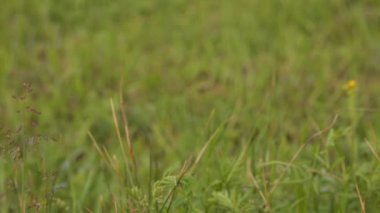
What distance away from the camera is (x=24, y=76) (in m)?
3.31

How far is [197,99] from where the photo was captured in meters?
3.19

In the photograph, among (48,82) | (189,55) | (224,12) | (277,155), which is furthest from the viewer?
(224,12)

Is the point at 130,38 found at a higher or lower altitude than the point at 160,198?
lower

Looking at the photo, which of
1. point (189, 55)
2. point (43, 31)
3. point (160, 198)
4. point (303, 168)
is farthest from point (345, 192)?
point (43, 31)

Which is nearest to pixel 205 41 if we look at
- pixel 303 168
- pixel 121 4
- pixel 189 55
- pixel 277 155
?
pixel 189 55

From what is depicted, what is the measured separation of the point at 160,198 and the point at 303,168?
20.2 inches

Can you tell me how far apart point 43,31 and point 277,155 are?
1862 millimetres

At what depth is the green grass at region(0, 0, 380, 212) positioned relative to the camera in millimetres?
2031

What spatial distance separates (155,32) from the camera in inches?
150

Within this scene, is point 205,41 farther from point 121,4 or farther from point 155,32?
point 121,4

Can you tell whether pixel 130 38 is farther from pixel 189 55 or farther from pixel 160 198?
pixel 160 198

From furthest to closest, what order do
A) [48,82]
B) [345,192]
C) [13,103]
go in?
[48,82]
[13,103]
[345,192]

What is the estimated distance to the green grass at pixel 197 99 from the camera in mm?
2031

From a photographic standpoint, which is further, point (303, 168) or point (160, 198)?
point (303, 168)
